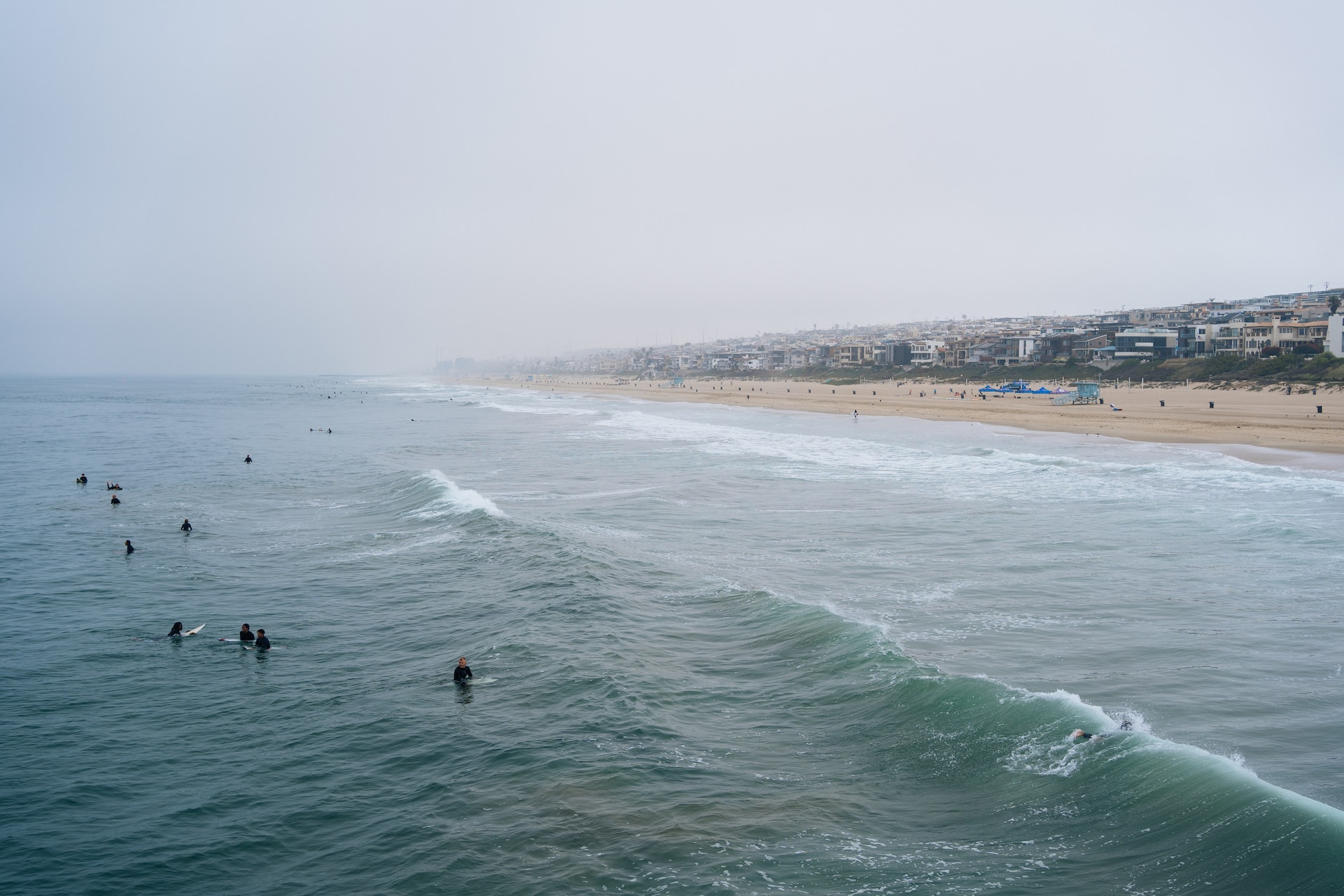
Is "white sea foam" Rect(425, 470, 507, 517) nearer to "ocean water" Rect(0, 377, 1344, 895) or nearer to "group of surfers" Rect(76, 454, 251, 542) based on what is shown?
"ocean water" Rect(0, 377, 1344, 895)

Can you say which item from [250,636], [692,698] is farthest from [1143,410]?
[250,636]

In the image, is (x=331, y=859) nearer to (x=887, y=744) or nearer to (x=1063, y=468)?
(x=887, y=744)

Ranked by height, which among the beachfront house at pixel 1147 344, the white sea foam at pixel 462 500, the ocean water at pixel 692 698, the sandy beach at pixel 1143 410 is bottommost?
the ocean water at pixel 692 698

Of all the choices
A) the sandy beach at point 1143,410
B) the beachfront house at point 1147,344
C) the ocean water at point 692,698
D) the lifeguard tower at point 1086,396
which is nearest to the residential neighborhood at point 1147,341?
the beachfront house at point 1147,344

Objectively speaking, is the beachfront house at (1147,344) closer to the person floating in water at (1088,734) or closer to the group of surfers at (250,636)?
the person floating in water at (1088,734)

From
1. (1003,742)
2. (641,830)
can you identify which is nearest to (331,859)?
(641,830)

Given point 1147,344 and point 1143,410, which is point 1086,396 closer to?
point 1143,410

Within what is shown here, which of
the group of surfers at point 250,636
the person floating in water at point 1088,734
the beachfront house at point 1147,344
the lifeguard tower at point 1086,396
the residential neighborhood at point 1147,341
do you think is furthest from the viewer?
the beachfront house at point 1147,344
